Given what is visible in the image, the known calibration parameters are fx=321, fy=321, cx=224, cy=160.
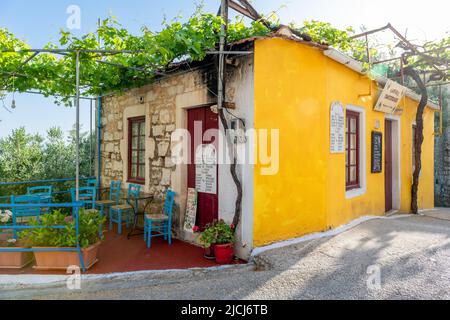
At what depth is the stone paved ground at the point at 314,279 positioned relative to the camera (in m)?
3.29

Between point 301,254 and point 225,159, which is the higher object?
point 225,159

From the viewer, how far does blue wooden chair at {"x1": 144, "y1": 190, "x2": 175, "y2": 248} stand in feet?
16.7

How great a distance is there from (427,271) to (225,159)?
2867 millimetres

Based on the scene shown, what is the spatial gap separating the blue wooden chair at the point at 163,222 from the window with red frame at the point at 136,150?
123 centimetres

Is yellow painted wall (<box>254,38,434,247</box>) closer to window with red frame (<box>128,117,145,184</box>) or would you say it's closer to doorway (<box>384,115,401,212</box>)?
doorway (<box>384,115,401,212</box>)

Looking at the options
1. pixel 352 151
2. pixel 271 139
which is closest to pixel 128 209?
pixel 271 139

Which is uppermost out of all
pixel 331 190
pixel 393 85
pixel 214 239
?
pixel 393 85

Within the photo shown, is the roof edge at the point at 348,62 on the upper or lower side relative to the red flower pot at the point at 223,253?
upper

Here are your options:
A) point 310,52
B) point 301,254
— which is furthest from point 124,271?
point 310,52

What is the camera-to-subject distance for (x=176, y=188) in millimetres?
5586

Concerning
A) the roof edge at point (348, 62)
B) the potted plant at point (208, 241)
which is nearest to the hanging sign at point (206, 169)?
the potted plant at point (208, 241)

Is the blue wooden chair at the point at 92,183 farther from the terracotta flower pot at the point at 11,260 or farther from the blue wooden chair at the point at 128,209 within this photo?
the terracotta flower pot at the point at 11,260

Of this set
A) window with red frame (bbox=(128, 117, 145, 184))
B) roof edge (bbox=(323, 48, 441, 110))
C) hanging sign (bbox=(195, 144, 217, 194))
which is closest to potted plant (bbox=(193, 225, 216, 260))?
hanging sign (bbox=(195, 144, 217, 194))
